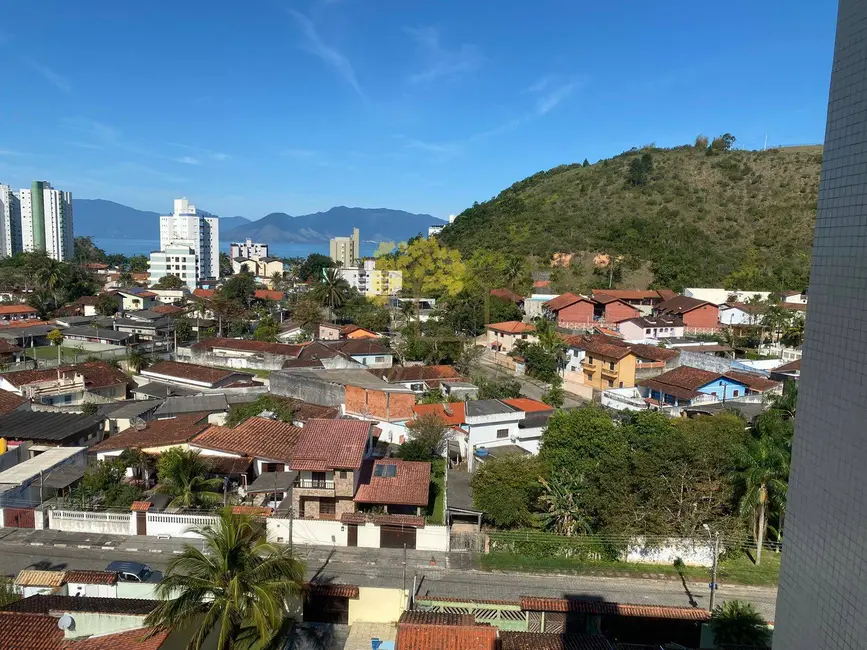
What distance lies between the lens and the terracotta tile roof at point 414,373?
29.5 meters

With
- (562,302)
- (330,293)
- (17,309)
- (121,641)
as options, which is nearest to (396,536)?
(121,641)

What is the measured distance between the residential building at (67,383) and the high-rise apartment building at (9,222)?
3772 inches

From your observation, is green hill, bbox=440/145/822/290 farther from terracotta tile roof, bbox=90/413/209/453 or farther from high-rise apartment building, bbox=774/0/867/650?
high-rise apartment building, bbox=774/0/867/650

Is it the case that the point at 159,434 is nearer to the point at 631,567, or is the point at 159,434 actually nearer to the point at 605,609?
the point at 631,567

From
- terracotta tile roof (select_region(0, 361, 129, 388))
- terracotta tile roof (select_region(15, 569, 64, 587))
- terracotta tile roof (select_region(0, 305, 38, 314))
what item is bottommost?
terracotta tile roof (select_region(15, 569, 64, 587))

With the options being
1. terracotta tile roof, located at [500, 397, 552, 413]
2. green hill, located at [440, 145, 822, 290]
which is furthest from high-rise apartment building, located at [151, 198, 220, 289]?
terracotta tile roof, located at [500, 397, 552, 413]

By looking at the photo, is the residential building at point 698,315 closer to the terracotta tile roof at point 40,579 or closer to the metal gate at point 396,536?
the metal gate at point 396,536

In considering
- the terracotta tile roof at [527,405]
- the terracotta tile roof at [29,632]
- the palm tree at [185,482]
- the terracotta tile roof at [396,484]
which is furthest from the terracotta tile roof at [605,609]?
the terracotta tile roof at [527,405]

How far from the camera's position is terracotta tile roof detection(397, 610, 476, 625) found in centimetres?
1004

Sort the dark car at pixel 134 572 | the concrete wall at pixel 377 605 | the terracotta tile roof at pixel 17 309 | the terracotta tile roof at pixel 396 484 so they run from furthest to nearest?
the terracotta tile roof at pixel 17 309
the terracotta tile roof at pixel 396 484
the dark car at pixel 134 572
the concrete wall at pixel 377 605

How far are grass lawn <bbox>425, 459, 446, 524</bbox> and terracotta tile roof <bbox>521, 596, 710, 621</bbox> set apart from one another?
221 inches

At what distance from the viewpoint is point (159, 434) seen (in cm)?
2122

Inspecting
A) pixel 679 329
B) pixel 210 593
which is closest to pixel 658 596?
pixel 210 593

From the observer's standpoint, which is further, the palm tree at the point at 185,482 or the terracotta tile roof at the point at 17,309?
the terracotta tile roof at the point at 17,309
